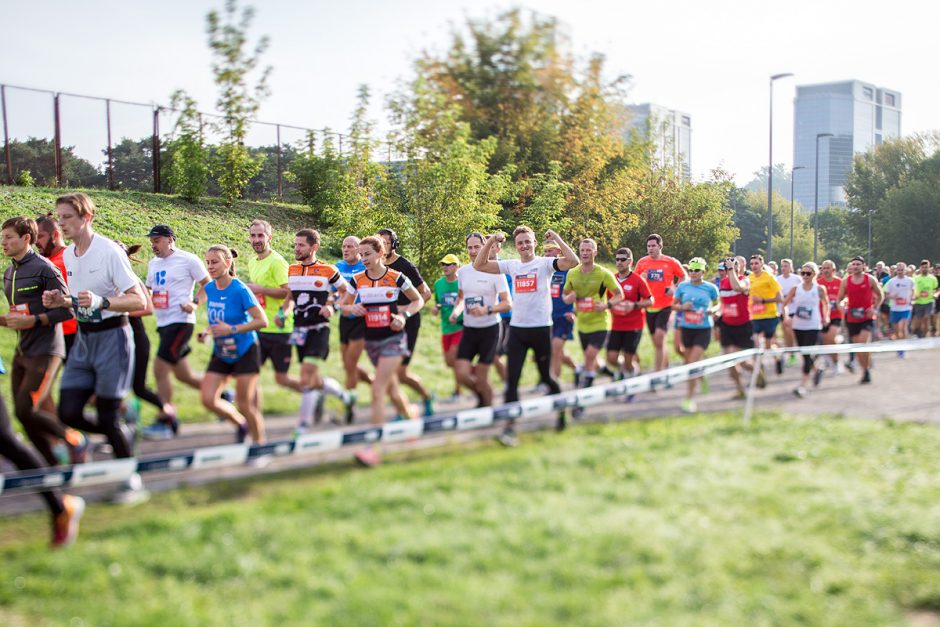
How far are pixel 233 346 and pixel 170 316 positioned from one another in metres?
1.58

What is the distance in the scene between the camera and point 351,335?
31.2 feet

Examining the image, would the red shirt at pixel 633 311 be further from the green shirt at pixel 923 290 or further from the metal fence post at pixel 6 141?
the metal fence post at pixel 6 141

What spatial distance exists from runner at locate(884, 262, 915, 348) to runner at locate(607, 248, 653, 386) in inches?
412

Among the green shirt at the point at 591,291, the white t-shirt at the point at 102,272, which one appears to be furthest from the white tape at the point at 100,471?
the green shirt at the point at 591,291

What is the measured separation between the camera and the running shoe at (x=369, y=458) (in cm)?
736

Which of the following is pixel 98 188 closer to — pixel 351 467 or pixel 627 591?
pixel 351 467

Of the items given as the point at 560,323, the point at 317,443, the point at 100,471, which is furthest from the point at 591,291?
the point at 100,471

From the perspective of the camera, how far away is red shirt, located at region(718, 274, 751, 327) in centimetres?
1235

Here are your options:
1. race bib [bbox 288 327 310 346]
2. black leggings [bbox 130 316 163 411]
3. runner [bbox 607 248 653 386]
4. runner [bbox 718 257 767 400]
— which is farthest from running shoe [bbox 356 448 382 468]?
runner [bbox 718 257 767 400]

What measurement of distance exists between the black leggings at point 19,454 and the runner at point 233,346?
2161mm

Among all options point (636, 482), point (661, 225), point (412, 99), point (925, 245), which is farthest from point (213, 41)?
point (925, 245)

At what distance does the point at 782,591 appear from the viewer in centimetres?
491

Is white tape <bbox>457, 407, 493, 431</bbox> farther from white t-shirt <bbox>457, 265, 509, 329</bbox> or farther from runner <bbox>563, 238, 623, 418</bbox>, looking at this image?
runner <bbox>563, 238, 623, 418</bbox>

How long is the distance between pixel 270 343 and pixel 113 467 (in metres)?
4.23
